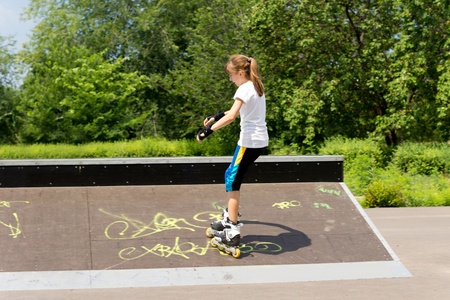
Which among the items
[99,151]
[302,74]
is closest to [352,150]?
[302,74]

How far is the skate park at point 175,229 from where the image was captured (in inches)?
181

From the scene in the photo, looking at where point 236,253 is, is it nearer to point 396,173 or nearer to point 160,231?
point 160,231

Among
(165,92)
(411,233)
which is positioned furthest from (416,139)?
(411,233)

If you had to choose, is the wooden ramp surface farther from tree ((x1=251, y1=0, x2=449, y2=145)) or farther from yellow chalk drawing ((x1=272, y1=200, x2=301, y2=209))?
tree ((x1=251, y1=0, x2=449, y2=145))

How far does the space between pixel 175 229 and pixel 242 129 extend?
4.54ft

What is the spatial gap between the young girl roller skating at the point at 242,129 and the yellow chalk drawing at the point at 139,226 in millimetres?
590

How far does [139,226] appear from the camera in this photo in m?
5.61

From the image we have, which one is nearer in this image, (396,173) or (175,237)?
(175,237)

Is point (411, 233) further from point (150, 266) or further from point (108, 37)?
point (108, 37)

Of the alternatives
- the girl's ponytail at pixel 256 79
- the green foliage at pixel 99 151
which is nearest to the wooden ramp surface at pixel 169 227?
the girl's ponytail at pixel 256 79

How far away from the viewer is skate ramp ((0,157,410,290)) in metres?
4.68

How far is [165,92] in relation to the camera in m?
26.1

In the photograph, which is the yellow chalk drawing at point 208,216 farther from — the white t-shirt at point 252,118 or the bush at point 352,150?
the bush at point 352,150

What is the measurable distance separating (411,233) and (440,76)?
11.9 meters
